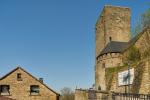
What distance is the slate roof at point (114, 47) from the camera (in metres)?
62.1

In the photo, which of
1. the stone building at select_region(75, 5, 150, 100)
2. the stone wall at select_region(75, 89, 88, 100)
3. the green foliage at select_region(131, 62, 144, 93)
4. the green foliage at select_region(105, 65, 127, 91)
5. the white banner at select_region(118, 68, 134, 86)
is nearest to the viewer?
the green foliage at select_region(131, 62, 144, 93)

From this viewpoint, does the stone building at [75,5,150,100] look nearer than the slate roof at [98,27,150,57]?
Yes

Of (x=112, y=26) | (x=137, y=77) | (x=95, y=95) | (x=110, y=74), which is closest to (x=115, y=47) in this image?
(x=112, y=26)

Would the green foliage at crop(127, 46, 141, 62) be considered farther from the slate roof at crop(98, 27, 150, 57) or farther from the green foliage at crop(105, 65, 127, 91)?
the slate roof at crop(98, 27, 150, 57)

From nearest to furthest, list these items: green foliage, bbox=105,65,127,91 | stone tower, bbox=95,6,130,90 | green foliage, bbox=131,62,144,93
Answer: green foliage, bbox=131,62,144,93 < green foliage, bbox=105,65,127,91 < stone tower, bbox=95,6,130,90

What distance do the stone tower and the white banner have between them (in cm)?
3678

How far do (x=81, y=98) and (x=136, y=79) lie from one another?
7.55m

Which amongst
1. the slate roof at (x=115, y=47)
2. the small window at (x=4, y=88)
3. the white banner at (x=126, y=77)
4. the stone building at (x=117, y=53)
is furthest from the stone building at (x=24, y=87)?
the slate roof at (x=115, y=47)

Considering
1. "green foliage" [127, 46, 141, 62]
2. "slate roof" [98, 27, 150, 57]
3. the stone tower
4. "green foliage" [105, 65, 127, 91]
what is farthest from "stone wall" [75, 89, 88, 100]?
the stone tower

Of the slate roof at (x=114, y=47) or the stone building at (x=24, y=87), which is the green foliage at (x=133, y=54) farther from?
the slate roof at (x=114, y=47)

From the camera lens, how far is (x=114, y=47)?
2498 inches

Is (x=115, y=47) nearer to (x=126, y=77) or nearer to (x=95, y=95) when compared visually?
(x=126, y=77)

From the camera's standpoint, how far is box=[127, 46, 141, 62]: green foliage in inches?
1791


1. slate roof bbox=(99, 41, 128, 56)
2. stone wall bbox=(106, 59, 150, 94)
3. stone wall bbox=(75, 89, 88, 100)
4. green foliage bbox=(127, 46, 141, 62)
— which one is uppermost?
slate roof bbox=(99, 41, 128, 56)
